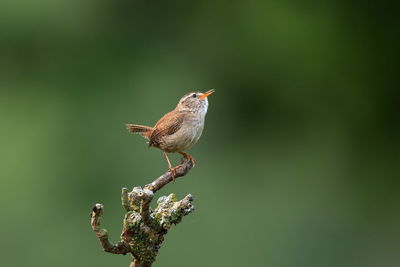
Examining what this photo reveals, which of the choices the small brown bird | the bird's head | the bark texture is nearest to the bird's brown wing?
the small brown bird

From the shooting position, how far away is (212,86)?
19.3 ft

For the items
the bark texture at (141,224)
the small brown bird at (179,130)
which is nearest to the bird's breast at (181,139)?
the small brown bird at (179,130)

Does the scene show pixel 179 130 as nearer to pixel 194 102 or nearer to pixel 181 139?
pixel 181 139

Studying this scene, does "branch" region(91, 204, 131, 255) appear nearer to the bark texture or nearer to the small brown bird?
the bark texture

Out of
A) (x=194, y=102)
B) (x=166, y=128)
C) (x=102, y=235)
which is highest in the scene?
(x=194, y=102)

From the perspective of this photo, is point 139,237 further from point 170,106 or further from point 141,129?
point 170,106

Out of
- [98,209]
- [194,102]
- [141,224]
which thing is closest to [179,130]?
[194,102]

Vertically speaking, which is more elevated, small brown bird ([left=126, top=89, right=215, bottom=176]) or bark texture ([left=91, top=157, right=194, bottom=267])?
small brown bird ([left=126, top=89, right=215, bottom=176])

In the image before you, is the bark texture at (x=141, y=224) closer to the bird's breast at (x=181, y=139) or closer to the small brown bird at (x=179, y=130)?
the small brown bird at (x=179, y=130)

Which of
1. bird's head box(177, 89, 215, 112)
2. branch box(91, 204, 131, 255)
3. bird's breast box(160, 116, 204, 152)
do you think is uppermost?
bird's head box(177, 89, 215, 112)

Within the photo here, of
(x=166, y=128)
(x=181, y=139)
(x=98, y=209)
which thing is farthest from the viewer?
(x=166, y=128)

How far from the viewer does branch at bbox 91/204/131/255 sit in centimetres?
163

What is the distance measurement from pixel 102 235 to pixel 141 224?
123 mm

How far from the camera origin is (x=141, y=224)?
177cm
